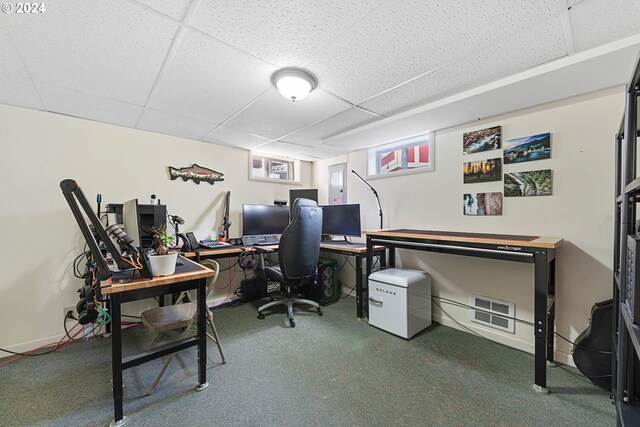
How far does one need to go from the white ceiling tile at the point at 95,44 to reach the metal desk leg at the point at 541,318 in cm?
255

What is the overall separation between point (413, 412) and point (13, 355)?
3.15m

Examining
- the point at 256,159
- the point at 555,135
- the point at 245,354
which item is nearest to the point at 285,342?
the point at 245,354

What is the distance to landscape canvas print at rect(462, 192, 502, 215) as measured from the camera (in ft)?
7.40

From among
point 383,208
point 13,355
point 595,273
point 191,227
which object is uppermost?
point 383,208

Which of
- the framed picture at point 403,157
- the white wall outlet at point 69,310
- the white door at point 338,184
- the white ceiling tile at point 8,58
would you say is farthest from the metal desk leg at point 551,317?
the white wall outlet at point 69,310

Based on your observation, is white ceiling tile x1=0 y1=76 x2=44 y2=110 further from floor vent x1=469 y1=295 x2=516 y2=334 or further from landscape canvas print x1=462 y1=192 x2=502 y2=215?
floor vent x1=469 y1=295 x2=516 y2=334

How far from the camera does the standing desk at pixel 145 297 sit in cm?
131

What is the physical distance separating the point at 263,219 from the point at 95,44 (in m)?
2.31

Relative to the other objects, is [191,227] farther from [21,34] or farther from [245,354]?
[21,34]

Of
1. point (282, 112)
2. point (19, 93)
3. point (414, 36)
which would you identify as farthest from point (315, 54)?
point (19, 93)

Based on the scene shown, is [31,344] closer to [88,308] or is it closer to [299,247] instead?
[88,308]

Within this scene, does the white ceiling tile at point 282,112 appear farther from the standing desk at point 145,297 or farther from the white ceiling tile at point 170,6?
the standing desk at point 145,297

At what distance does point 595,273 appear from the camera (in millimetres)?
1792

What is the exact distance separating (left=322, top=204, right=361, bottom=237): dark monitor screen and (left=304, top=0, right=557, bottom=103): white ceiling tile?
1637 mm
